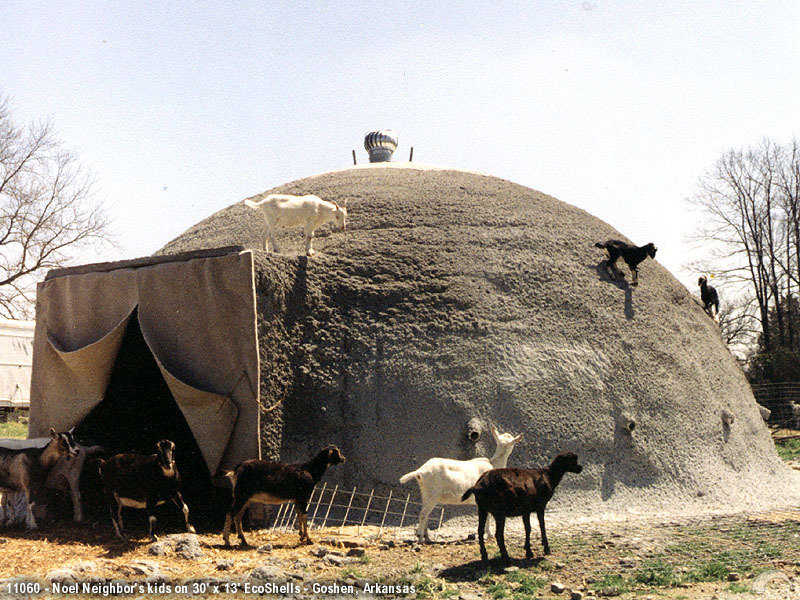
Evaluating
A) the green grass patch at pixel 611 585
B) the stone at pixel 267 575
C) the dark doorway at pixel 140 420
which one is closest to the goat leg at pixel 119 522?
the dark doorway at pixel 140 420

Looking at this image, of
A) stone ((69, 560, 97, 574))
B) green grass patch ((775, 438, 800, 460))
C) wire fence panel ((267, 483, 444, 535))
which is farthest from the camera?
green grass patch ((775, 438, 800, 460))

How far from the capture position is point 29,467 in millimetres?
8203

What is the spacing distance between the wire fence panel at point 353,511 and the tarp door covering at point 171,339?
31.7 inches

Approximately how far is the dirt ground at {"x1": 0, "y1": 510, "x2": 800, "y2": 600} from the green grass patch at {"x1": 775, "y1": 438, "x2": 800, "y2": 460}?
902cm

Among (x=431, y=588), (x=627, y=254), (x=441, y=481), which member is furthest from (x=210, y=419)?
(x=627, y=254)

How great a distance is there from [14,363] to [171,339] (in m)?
12.9

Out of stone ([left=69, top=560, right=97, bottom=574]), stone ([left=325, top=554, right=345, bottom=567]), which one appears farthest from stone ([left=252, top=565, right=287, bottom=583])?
stone ([left=69, top=560, right=97, bottom=574])

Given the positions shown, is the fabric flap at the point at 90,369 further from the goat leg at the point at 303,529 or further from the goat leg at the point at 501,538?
the goat leg at the point at 501,538

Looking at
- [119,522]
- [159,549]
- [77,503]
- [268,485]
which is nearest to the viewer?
[159,549]

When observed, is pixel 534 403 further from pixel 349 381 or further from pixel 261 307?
pixel 261 307

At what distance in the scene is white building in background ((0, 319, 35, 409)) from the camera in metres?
19.0

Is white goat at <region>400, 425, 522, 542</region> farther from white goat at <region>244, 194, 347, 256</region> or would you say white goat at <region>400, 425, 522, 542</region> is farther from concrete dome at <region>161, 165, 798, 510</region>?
white goat at <region>244, 194, 347, 256</region>

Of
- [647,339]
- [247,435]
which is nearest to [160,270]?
[247,435]

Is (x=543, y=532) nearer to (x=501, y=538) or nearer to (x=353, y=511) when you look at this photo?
(x=501, y=538)
